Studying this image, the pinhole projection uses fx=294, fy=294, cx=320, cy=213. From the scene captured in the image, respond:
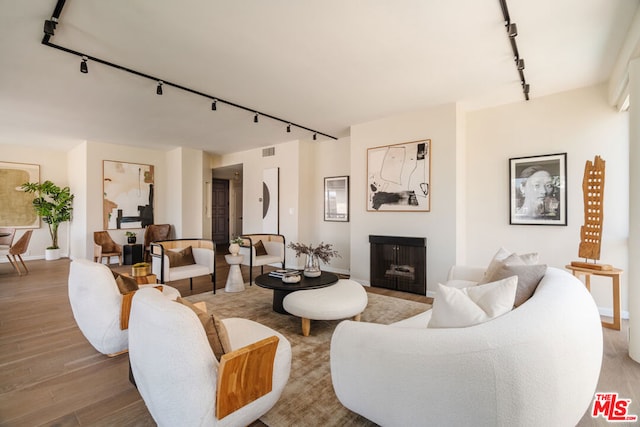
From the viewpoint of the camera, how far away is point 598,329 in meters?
1.67

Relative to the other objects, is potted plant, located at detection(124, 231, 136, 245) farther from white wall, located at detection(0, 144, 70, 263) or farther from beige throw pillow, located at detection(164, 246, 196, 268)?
beige throw pillow, located at detection(164, 246, 196, 268)

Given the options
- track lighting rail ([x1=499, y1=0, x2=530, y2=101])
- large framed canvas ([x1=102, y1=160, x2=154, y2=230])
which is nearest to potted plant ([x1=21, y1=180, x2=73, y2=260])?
large framed canvas ([x1=102, y1=160, x2=154, y2=230])

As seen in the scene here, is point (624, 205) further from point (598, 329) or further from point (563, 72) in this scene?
point (598, 329)

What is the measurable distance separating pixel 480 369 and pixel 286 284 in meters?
2.43

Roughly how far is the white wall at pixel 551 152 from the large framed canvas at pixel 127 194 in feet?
23.3

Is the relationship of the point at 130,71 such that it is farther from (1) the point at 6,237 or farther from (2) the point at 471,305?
(1) the point at 6,237

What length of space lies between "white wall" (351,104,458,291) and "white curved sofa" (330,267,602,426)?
2.67m

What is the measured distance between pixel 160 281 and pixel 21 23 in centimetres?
291

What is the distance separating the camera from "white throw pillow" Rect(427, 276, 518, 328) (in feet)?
4.53

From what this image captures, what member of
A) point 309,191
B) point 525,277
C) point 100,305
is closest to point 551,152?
point 525,277

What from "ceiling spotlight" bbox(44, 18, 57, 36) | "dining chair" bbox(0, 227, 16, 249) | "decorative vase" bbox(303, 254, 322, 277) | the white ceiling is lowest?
"decorative vase" bbox(303, 254, 322, 277)

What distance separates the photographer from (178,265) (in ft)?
13.9

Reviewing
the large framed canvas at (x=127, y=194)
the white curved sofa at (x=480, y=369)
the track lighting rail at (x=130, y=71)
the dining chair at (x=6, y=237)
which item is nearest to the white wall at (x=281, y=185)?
the track lighting rail at (x=130, y=71)

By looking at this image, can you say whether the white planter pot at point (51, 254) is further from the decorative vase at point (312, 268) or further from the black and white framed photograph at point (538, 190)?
the black and white framed photograph at point (538, 190)
